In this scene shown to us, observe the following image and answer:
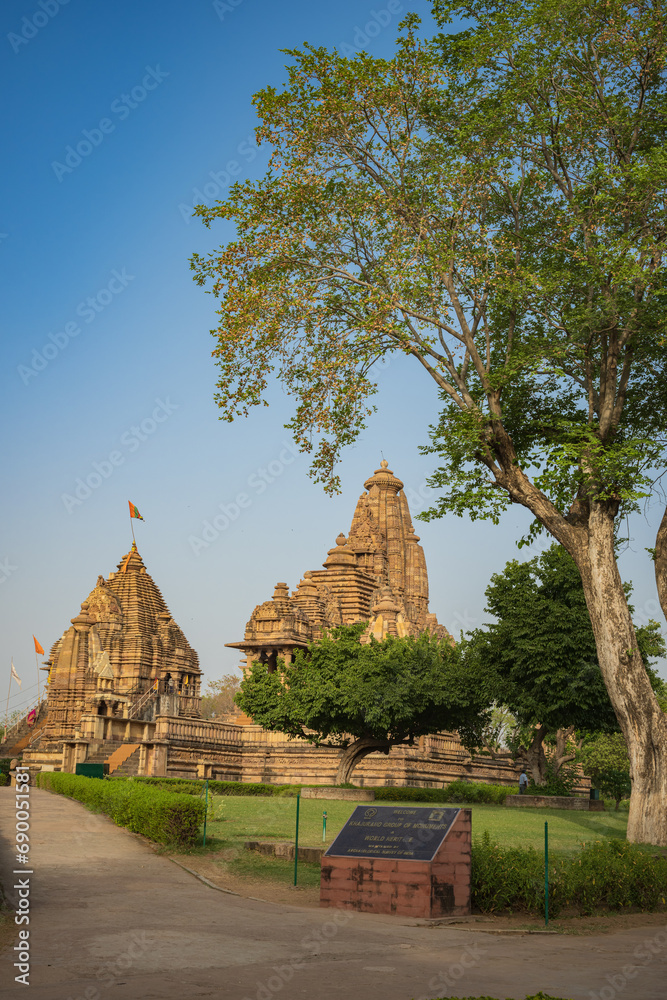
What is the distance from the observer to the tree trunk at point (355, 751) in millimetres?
30320

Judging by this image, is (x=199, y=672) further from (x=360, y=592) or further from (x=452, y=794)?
(x=452, y=794)

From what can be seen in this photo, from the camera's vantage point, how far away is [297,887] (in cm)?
1377

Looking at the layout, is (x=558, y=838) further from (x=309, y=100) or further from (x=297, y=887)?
(x=309, y=100)

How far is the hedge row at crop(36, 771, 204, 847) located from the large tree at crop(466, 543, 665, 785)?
39.9 ft

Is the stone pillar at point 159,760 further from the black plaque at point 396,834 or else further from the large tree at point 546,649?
the black plaque at point 396,834

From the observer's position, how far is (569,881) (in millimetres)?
12492

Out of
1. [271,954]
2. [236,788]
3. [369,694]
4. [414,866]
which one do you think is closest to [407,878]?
[414,866]

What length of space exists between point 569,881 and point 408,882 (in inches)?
95.4

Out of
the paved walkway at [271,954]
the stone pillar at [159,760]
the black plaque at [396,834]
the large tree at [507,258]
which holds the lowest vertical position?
the stone pillar at [159,760]

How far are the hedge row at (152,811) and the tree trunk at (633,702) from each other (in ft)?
24.9

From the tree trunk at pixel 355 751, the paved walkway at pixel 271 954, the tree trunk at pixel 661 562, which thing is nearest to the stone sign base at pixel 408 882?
the paved walkway at pixel 271 954

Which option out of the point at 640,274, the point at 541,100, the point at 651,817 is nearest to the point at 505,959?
the point at 651,817

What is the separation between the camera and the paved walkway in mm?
7652

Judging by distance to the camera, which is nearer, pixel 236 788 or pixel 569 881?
pixel 569 881
